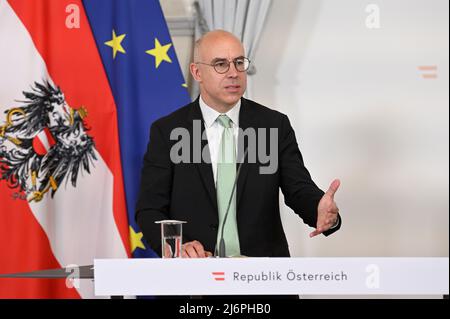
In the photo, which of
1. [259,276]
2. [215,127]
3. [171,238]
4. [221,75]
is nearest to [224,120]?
[215,127]

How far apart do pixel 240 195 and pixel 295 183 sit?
6.8 inches

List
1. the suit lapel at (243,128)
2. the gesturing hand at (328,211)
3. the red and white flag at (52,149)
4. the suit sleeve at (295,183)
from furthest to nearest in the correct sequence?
the red and white flag at (52,149)
the suit lapel at (243,128)
the suit sleeve at (295,183)
the gesturing hand at (328,211)

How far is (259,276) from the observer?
1.53 metres

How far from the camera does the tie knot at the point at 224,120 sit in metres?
2.27

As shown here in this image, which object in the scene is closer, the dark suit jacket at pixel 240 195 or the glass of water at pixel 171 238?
the glass of water at pixel 171 238

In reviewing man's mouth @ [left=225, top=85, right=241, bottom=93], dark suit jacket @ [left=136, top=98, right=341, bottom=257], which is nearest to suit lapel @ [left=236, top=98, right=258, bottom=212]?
dark suit jacket @ [left=136, top=98, right=341, bottom=257]

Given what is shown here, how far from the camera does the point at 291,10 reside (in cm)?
319

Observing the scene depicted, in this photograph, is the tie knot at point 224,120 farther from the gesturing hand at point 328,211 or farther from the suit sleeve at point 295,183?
the gesturing hand at point 328,211

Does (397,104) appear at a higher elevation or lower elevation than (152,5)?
lower

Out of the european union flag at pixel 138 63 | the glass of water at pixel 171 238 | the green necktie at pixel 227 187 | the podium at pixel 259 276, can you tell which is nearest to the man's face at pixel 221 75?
the green necktie at pixel 227 187

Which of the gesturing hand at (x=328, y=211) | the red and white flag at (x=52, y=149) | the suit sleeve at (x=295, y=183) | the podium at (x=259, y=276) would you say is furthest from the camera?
the red and white flag at (x=52, y=149)

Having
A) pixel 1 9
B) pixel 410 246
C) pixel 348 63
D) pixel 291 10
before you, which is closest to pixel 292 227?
pixel 410 246
